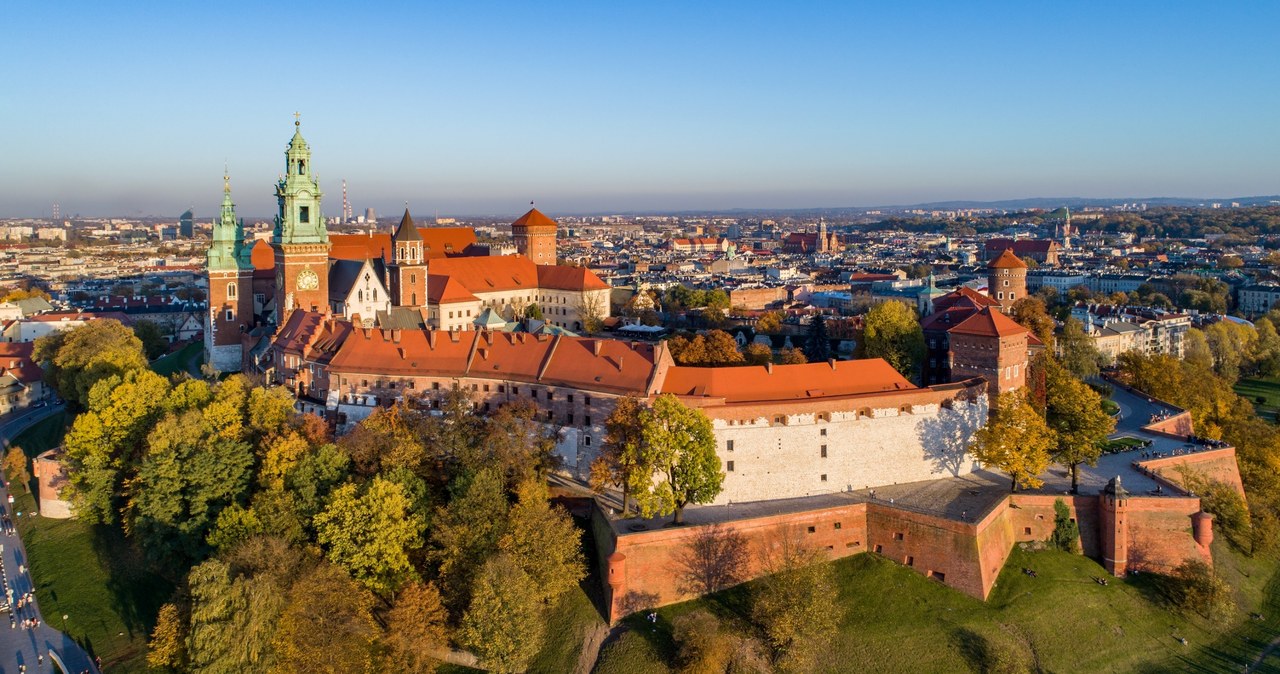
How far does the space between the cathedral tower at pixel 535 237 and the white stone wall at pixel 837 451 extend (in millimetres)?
65108

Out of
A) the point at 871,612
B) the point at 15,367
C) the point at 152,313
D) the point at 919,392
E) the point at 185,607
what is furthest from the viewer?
the point at 152,313

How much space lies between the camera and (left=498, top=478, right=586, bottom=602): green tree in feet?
115

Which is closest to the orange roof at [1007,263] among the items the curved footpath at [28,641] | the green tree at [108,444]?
the green tree at [108,444]

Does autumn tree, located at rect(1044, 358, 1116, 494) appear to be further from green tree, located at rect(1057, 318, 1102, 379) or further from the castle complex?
green tree, located at rect(1057, 318, 1102, 379)

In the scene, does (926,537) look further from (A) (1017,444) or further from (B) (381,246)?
(B) (381,246)

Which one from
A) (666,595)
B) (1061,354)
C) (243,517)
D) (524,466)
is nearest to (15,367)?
(243,517)

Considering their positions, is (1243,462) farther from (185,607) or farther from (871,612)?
(185,607)

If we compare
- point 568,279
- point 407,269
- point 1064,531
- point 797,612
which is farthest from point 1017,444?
point 568,279

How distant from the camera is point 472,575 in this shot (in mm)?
35438

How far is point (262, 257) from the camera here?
246 feet

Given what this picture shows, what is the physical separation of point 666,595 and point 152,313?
89.8m

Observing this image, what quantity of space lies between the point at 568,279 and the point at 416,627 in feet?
189

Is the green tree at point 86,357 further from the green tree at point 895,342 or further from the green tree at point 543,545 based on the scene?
the green tree at point 895,342

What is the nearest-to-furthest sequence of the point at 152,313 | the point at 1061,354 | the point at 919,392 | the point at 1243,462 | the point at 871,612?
the point at 871,612 → the point at 919,392 → the point at 1243,462 → the point at 1061,354 → the point at 152,313
